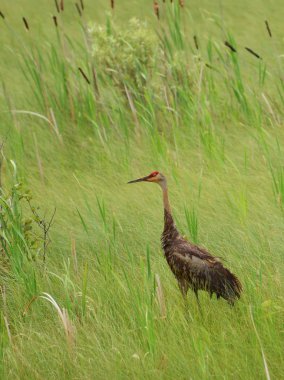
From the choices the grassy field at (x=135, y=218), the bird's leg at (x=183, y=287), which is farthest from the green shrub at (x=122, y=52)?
the bird's leg at (x=183, y=287)

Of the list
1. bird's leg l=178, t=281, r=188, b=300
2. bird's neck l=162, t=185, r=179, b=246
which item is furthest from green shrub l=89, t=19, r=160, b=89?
bird's leg l=178, t=281, r=188, b=300

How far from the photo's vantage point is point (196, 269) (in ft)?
14.5

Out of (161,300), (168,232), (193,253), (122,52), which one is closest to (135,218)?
(168,232)

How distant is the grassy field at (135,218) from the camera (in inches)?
158

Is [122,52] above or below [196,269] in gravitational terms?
above

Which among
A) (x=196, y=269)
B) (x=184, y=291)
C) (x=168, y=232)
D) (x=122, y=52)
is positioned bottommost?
(x=184, y=291)

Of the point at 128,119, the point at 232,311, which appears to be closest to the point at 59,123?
the point at 128,119

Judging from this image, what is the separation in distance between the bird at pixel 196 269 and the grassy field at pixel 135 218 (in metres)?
0.07

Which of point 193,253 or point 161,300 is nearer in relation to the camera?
point 161,300

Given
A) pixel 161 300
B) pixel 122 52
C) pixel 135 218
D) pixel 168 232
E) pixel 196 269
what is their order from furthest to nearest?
pixel 122 52
pixel 135 218
pixel 168 232
pixel 196 269
pixel 161 300

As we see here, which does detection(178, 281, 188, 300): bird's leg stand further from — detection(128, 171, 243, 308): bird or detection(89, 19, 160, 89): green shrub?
detection(89, 19, 160, 89): green shrub

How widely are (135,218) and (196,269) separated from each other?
3.92 feet

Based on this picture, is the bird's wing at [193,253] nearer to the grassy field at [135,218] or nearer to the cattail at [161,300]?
the grassy field at [135,218]

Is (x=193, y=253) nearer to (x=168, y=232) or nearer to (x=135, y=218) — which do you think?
(x=168, y=232)
